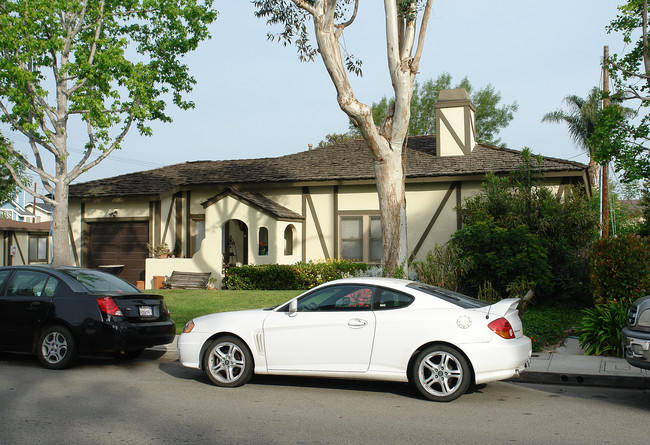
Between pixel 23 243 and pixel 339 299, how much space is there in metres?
32.0

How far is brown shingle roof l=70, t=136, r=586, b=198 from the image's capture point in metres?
19.0

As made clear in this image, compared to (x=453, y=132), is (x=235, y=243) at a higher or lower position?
lower

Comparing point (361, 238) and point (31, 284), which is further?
point (361, 238)

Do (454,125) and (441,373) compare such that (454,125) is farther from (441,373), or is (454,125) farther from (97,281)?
(441,373)

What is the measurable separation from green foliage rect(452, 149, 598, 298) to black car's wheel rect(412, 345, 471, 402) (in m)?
7.58

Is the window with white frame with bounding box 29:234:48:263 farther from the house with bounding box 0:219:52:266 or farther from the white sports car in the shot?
the white sports car

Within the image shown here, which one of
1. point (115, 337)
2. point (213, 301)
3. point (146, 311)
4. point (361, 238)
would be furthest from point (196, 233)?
point (115, 337)

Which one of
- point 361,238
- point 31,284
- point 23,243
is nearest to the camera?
point 31,284

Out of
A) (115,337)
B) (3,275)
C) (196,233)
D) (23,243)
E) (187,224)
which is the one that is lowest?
(115,337)

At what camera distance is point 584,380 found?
7867 millimetres

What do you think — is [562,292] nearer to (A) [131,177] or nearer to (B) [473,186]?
(B) [473,186]

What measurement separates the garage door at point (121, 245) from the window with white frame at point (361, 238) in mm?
7424

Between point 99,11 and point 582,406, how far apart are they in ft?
60.6

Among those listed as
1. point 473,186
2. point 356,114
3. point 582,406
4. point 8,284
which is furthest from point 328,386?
point 473,186
